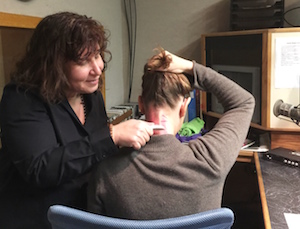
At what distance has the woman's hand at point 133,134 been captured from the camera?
1042mm

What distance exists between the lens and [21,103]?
116 cm

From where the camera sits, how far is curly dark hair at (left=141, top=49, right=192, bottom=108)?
1.13 meters

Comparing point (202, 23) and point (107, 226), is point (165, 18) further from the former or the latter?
point (107, 226)

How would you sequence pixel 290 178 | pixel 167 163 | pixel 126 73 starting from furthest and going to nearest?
Answer: pixel 126 73, pixel 290 178, pixel 167 163

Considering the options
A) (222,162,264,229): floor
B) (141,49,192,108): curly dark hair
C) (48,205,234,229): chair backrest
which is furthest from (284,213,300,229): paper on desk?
(222,162,264,229): floor

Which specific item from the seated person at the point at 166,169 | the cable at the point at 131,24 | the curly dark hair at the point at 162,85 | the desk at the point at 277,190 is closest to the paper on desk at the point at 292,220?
the desk at the point at 277,190

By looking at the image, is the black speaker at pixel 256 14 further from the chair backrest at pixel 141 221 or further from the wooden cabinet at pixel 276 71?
the chair backrest at pixel 141 221

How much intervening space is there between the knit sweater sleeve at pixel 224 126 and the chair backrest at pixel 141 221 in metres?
0.19

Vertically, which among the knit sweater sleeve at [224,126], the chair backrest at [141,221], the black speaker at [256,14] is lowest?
the chair backrest at [141,221]

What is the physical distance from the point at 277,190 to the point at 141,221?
94 centimetres

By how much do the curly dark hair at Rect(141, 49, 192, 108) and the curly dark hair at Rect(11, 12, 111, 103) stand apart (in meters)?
0.25

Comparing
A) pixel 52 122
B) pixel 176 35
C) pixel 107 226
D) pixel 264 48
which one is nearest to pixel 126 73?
pixel 176 35

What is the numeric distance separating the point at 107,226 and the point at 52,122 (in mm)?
502

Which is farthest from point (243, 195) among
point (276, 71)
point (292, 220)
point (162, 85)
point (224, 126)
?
point (162, 85)
